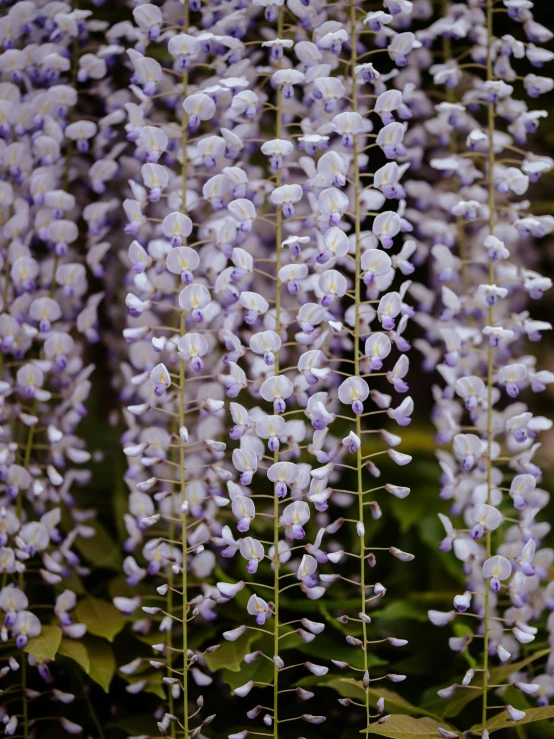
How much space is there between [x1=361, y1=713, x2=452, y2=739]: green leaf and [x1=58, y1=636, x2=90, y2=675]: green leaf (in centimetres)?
40

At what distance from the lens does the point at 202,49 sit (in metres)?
1.09

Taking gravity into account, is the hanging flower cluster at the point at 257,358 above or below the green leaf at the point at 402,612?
above

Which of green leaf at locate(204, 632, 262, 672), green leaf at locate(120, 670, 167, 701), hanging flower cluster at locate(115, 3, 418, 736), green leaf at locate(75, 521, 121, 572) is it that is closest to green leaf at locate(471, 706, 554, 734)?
hanging flower cluster at locate(115, 3, 418, 736)

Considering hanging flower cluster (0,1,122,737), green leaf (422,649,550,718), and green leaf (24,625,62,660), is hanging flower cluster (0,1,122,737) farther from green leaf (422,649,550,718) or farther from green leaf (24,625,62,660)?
green leaf (422,649,550,718)

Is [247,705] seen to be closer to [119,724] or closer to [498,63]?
[119,724]

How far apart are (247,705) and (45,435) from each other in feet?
1.98

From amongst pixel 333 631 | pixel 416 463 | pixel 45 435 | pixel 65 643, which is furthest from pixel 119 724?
pixel 416 463

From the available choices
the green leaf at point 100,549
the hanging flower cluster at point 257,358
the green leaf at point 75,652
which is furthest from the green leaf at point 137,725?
the green leaf at point 100,549

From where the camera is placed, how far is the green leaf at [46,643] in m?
1.07

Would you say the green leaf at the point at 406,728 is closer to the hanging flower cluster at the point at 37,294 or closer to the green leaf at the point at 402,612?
the green leaf at the point at 402,612

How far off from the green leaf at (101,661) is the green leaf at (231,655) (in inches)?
5.8

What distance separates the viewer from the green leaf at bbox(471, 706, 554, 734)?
3.19ft

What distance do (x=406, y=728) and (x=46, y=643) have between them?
51 cm

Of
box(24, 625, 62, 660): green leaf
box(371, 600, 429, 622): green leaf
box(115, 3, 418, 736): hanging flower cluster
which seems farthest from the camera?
box(371, 600, 429, 622): green leaf
